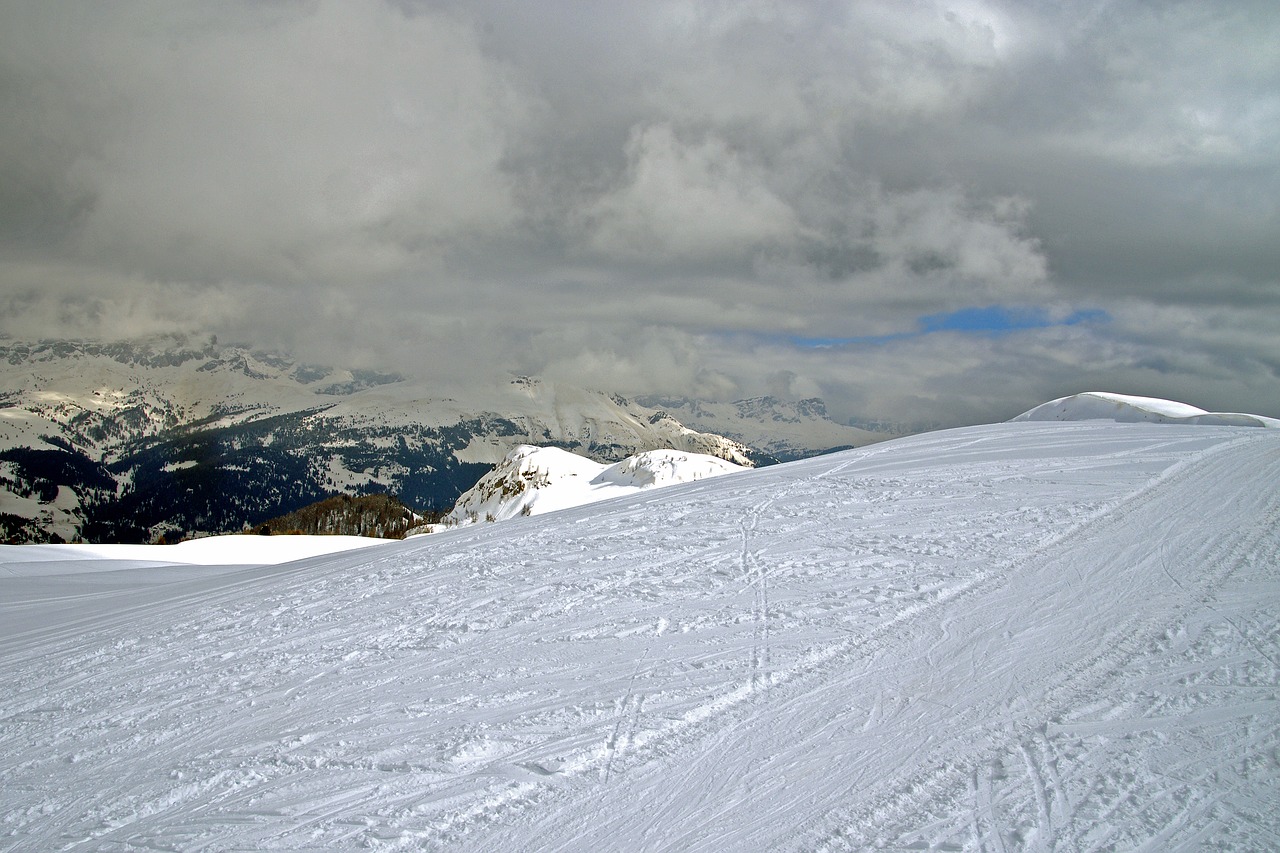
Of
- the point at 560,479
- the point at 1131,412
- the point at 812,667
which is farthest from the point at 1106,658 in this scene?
the point at 560,479

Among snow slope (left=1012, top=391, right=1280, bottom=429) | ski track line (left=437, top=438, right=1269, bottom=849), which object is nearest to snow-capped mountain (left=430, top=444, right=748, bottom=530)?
snow slope (left=1012, top=391, right=1280, bottom=429)

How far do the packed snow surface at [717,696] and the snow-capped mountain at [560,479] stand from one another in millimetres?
59279

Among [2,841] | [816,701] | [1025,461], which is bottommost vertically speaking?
[2,841]

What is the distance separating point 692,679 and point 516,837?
8.65ft

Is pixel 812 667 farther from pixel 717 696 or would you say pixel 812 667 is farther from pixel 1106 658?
pixel 1106 658

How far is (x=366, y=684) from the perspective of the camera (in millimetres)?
8055

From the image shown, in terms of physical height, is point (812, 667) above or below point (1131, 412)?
below

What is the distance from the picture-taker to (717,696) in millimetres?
6977

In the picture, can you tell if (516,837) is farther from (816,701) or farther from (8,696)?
(8,696)

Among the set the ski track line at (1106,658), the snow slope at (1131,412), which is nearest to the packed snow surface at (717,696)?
the ski track line at (1106,658)

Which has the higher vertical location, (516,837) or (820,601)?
(820,601)

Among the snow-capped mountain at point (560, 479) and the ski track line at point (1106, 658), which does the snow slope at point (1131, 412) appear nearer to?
the ski track line at point (1106, 658)

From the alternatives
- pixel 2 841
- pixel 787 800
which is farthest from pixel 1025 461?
pixel 2 841

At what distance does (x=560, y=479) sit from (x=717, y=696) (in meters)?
88.1
